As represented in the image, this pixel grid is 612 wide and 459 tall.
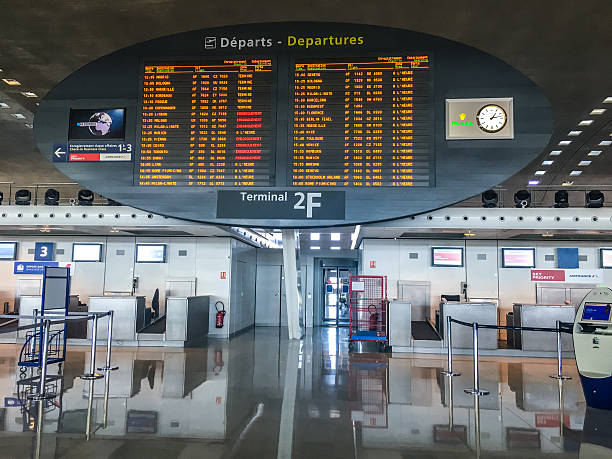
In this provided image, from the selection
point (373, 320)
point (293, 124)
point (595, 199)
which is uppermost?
point (595, 199)

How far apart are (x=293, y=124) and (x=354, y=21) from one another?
13.7ft

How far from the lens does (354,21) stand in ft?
27.9

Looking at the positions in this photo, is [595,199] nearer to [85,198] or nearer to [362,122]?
[362,122]

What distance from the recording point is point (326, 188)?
5.03 metres

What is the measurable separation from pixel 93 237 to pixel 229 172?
Answer: 11306 mm

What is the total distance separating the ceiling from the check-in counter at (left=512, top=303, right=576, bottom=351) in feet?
15.1

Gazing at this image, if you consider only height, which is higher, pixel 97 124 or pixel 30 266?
pixel 97 124

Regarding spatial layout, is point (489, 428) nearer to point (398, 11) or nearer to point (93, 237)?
point (398, 11)

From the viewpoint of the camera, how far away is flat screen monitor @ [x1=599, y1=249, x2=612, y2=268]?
539 inches

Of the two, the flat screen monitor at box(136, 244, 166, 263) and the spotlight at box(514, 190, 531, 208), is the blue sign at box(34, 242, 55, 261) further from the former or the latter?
the spotlight at box(514, 190, 531, 208)

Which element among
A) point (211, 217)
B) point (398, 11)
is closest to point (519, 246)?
point (398, 11)

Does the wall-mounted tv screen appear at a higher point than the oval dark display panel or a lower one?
lower

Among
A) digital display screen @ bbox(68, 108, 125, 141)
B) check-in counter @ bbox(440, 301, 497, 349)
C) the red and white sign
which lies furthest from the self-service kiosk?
the red and white sign

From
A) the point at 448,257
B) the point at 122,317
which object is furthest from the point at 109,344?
the point at 448,257
